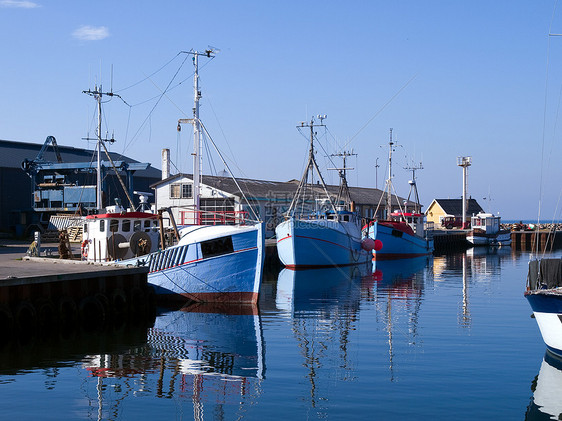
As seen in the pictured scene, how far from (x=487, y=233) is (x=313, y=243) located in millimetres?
42723

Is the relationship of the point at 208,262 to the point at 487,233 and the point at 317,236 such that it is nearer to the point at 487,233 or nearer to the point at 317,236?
the point at 317,236

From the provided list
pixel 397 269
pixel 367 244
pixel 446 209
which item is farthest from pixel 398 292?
pixel 446 209

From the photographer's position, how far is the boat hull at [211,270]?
23.4 metres

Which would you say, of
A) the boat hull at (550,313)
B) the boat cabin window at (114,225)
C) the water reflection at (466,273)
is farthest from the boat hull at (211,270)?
the boat hull at (550,313)

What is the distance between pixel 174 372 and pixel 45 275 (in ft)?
22.9

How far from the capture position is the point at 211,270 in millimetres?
Result: 23781

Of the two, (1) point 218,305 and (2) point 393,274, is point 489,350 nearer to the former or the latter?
(1) point 218,305

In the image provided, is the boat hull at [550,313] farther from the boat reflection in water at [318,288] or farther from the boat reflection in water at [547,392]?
the boat reflection in water at [318,288]

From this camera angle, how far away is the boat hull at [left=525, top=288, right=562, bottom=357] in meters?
14.2

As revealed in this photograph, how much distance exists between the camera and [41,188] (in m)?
53.4

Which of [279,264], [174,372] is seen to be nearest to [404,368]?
[174,372]

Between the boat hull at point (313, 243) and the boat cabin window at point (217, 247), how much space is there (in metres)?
14.8

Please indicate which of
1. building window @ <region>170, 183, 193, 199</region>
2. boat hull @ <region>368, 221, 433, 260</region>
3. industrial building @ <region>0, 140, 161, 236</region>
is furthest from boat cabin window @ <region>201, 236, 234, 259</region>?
boat hull @ <region>368, 221, 433, 260</region>

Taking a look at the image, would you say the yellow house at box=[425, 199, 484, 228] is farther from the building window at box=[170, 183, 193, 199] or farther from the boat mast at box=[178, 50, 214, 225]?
the boat mast at box=[178, 50, 214, 225]
